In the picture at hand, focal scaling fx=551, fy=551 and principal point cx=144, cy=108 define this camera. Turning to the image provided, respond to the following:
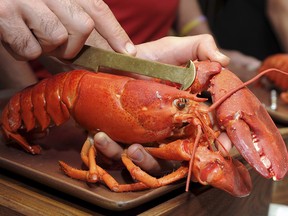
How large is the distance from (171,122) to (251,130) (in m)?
0.16

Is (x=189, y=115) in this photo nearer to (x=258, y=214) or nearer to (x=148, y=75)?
(x=148, y=75)

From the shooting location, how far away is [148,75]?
1.09 meters

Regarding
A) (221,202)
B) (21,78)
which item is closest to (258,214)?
(221,202)

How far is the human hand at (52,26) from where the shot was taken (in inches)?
43.0

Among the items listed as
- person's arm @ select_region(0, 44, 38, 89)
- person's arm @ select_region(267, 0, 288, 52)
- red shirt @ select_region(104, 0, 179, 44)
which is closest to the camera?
person's arm @ select_region(0, 44, 38, 89)

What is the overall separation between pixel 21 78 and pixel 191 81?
78 centimetres

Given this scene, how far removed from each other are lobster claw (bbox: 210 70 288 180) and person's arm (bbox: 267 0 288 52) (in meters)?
1.98

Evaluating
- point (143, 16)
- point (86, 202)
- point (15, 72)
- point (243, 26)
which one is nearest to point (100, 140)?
point (86, 202)

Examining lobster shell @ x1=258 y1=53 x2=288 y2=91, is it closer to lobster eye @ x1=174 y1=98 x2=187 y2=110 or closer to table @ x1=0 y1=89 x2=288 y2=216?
table @ x1=0 y1=89 x2=288 y2=216

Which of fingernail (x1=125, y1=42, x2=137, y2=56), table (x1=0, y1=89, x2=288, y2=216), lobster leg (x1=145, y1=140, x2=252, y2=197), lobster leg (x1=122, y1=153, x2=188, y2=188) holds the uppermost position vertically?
fingernail (x1=125, y1=42, x2=137, y2=56)

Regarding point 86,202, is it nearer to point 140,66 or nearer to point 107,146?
point 107,146

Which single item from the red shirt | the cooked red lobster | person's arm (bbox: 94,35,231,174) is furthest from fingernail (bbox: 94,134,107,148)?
the cooked red lobster

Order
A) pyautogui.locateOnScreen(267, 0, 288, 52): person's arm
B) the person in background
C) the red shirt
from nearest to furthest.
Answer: the red shirt < pyautogui.locateOnScreen(267, 0, 288, 52): person's arm < the person in background

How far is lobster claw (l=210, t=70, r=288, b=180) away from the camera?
945 mm
